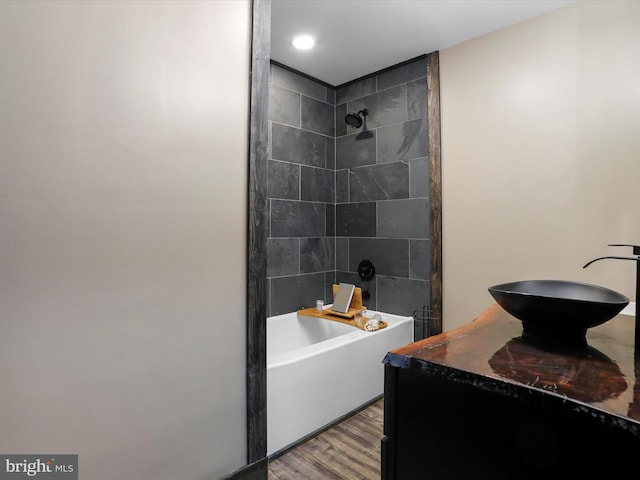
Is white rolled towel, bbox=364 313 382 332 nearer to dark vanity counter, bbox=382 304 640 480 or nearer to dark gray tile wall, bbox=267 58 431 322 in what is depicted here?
dark gray tile wall, bbox=267 58 431 322

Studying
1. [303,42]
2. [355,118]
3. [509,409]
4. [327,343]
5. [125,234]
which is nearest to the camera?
[509,409]

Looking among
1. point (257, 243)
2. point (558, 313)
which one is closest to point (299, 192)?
point (257, 243)

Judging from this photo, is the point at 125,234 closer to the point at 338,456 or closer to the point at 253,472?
the point at 253,472

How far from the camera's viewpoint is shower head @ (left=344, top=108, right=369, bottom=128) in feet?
11.2

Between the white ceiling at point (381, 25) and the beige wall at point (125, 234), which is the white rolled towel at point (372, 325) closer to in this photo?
the beige wall at point (125, 234)

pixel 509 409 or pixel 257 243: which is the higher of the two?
pixel 257 243

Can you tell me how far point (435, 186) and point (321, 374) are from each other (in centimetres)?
172

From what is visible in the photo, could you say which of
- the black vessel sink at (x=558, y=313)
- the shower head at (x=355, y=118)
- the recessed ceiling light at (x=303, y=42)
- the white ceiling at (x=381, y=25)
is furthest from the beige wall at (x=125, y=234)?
the shower head at (x=355, y=118)

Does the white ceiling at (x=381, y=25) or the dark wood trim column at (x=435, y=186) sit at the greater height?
the white ceiling at (x=381, y=25)

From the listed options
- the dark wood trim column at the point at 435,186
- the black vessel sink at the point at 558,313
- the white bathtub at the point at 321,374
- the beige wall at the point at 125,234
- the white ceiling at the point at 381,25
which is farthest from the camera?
the dark wood trim column at the point at 435,186

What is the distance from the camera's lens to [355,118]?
11.3 ft

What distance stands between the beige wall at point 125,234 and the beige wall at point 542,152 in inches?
71.4

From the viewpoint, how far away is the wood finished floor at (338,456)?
1.95 metres

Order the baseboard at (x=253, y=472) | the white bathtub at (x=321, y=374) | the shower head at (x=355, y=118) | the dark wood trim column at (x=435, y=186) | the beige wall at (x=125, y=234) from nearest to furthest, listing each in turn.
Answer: the beige wall at (x=125, y=234) → the baseboard at (x=253, y=472) → the white bathtub at (x=321, y=374) → the dark wood trim column at (x=435, y=186) → the shower head at (x=355, y=118)
